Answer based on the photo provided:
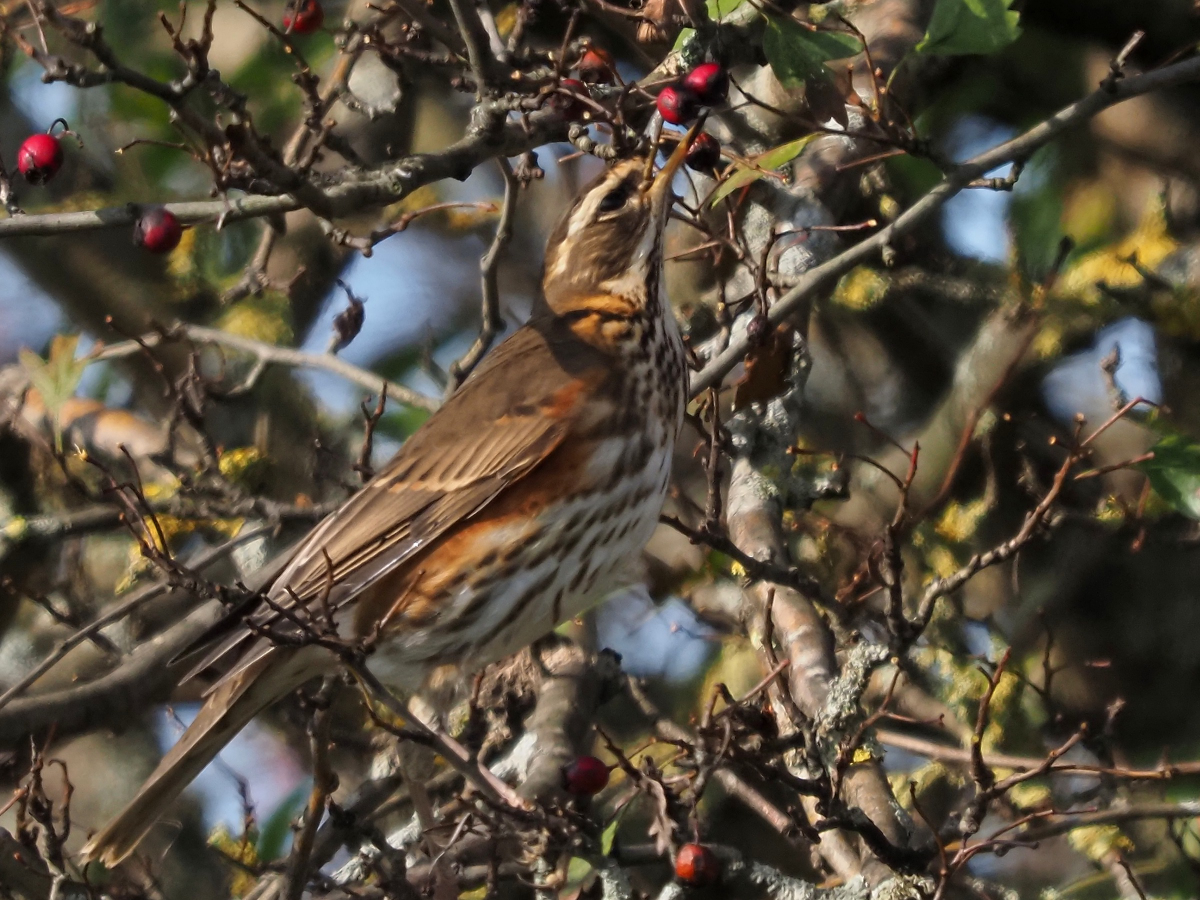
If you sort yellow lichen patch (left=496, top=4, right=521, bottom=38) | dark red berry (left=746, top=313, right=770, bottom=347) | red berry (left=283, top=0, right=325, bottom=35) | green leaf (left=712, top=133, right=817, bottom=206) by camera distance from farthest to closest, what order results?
yellow lichen patch (left=496, top=4, right=521, bottom=38) → red berry (left=283, top=0, right=325, bottom=35) → dark red berry (left=746, top=313, right=770, bottom=347) → green leaf (left=712, top=133, right=817, bottom=206)

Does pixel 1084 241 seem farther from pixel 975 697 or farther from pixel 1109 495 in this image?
pixel 975 697

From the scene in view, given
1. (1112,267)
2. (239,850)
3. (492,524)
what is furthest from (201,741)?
(1112,267)

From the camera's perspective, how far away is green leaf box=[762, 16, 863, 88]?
9.18 feet

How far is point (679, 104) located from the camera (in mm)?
2947

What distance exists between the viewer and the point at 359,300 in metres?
4.07

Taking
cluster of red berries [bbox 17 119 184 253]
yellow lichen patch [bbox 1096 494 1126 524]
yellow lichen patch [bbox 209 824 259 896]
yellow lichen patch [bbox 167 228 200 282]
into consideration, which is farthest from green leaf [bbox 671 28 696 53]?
yellow lichen patch [bbox 209 824 259 896]

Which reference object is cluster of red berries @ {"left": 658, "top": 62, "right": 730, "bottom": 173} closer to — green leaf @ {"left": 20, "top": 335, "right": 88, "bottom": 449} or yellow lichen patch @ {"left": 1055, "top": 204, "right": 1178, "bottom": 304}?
green leaf @ {"left": 20, "top": 335, "right": 88, "bottom": 449}

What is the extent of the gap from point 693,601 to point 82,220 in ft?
7.18

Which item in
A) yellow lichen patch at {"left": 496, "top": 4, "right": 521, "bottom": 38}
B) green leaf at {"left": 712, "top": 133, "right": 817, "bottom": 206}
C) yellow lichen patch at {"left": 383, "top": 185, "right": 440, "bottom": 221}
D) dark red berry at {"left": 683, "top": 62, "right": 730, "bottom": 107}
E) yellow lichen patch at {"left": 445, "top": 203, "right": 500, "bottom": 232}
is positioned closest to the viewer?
green leaf at {"left": 712, "top": 133, "right": 817, "bottom": 206}

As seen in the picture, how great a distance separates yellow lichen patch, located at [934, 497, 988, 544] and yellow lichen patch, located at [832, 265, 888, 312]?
25.8 inches

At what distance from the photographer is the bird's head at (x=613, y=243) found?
12.4 ft

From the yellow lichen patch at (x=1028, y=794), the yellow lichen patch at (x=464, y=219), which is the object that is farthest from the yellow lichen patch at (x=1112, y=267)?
the yellow lichen patch at (x=464, y=219)

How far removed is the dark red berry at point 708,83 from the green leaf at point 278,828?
6.79 feet

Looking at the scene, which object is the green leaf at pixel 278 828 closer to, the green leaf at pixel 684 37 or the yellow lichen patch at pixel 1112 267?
the green leaf at pixel 684 37
